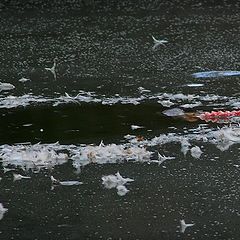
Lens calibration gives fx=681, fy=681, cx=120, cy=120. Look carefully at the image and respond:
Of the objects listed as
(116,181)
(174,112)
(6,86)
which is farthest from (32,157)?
(6,86)

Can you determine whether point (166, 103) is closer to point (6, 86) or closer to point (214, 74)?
point (214, 74)

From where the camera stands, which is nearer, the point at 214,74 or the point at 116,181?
the point at 116,181

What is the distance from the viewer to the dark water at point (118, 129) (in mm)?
4250

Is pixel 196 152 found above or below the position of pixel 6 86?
above

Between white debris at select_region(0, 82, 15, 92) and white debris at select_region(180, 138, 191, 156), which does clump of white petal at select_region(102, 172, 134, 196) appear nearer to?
white debris at select_region(180, 138, 191, 156)

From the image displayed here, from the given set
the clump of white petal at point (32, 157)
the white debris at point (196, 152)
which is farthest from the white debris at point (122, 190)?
the white debris at point (196, 152)

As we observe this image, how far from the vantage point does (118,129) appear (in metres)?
5.93

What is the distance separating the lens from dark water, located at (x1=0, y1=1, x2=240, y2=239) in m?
4.25

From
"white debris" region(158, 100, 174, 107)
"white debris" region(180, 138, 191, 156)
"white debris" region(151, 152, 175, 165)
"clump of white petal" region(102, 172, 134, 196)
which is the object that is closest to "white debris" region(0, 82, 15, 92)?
"white debris" region(158, 100, 174, 107)

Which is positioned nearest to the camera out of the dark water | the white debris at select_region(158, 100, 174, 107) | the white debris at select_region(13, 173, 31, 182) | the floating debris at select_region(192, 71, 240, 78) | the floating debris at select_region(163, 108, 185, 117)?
the dark water

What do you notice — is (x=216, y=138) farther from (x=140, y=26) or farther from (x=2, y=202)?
(x=140, y=26)

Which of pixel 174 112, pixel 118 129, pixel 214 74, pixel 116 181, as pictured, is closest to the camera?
pixel 116 181

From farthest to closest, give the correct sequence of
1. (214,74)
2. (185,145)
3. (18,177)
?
(214,74) < (185,145) < (18,177)

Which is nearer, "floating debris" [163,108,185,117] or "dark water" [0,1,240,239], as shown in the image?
"dark water" [0,1,240,239]
